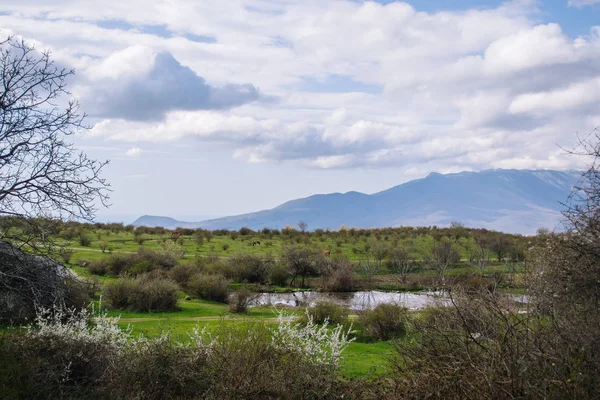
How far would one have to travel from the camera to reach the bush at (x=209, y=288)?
30.5 meters

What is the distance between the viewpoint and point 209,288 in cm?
3045

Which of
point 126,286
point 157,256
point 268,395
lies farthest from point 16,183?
point 157,256

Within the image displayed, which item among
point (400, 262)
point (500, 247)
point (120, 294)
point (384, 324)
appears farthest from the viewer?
point (500, 247)

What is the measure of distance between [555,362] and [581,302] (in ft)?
7.68

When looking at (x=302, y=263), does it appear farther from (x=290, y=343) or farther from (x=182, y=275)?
(x=290, y=343)

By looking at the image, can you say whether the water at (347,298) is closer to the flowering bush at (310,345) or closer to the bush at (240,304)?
the bush at (240,304)

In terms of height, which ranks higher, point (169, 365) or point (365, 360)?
point (169, 365)

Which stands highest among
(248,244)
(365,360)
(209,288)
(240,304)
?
(248,244)

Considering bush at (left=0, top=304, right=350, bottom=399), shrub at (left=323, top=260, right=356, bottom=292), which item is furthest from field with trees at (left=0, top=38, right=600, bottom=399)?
shrub at (left=323, top=260, right=356, bottom=292)

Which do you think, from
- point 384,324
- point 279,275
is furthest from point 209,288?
point 384,324

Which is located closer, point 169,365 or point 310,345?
point 169,365

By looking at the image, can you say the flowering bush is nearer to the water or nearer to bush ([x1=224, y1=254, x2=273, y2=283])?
the water

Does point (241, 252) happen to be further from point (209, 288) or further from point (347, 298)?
point (209, 288)

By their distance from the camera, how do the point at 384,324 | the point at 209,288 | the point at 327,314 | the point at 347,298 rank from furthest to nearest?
the point at 347,298, the point at 209,288, the point at 327,314, the point at 384,324
